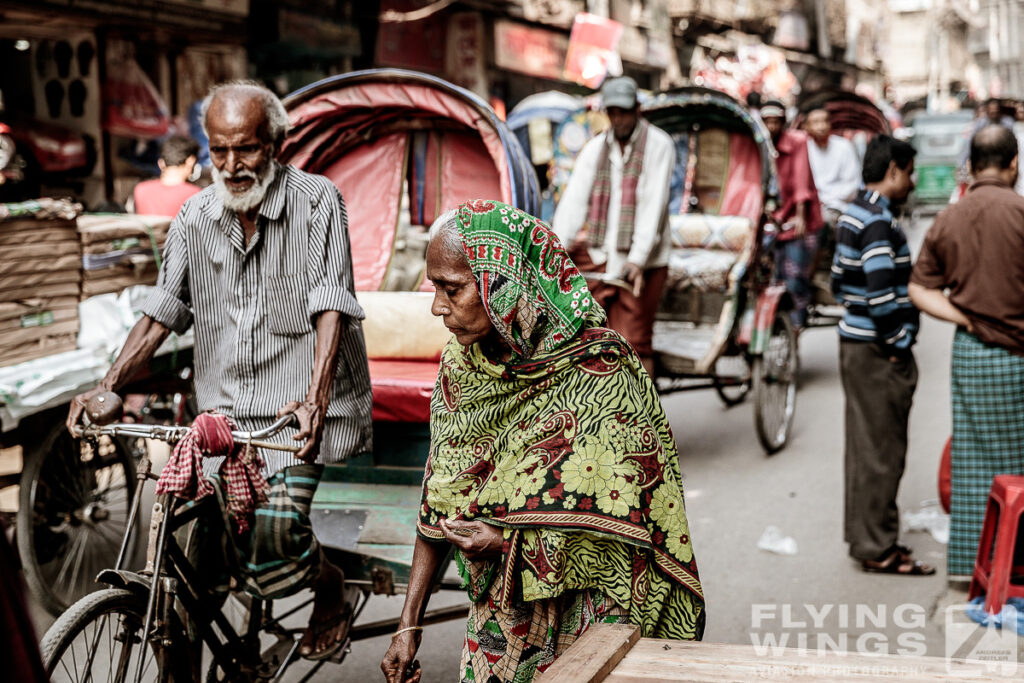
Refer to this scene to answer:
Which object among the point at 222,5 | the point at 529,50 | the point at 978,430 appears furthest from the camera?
the point at 529,50

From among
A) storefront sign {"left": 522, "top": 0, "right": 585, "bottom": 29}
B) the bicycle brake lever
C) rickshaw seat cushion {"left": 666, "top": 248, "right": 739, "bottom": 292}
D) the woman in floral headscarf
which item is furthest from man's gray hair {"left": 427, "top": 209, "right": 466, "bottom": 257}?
storefront sign {"left": 522, "top": 0, "right": 585, "bottom": 29}

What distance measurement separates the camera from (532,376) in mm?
2365

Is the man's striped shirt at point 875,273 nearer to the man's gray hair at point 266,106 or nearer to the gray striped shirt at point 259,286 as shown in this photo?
the gray striped shirt at point 259,286

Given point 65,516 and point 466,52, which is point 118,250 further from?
point 466,52

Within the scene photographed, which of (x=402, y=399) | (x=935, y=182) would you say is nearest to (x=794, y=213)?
(x=402, y=399)

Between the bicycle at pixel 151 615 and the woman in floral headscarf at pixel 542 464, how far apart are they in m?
0.79

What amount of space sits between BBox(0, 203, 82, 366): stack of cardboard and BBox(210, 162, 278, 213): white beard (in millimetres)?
1370

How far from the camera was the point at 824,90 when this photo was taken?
14523 mm

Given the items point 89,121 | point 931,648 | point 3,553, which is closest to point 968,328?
point 931,648

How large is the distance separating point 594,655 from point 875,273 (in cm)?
331

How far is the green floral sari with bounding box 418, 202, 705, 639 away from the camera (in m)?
2.29

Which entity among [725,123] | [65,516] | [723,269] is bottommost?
[65,516]

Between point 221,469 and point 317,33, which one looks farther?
point 317,33

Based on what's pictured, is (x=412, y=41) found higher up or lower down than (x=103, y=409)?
higher up
